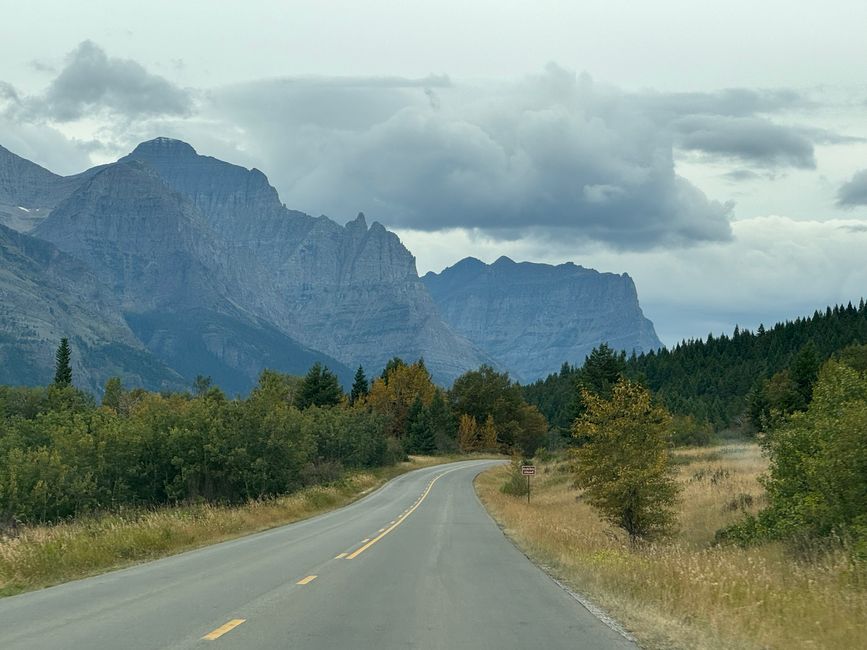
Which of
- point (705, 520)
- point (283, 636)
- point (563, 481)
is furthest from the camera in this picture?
point (563, 481)

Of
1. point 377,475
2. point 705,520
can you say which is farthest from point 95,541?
point 377,475

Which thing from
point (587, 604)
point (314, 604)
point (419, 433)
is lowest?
point (419, 433)

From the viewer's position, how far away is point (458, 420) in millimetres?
151250

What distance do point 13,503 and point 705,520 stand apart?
35333mm

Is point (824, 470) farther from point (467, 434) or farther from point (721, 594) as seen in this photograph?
point (467, 434)

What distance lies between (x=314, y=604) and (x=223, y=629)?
2435 millimetres

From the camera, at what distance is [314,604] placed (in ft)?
41.2

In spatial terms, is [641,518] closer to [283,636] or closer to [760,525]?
[760,525]

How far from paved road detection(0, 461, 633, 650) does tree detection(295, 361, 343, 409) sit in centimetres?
8919

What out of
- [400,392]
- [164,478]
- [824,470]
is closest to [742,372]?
[400,392]

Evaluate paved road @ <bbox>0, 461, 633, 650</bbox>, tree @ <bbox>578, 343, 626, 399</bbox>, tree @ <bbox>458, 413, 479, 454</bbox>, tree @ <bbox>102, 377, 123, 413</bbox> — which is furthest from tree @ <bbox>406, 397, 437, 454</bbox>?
paved road @ <bbox>0, 461, 633, 650</bbox>

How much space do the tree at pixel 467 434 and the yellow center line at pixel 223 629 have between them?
129 meters

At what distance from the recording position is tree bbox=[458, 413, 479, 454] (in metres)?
142

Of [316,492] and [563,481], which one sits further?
[563,481]
